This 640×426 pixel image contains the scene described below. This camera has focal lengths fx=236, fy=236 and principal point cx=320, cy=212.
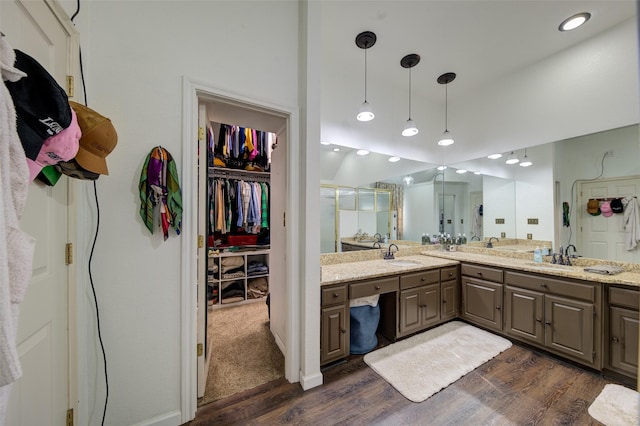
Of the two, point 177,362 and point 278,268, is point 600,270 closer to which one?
point 278,268

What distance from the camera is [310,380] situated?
181cm

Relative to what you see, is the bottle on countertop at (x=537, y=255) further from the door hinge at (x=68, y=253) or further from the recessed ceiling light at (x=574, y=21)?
the door hinge at (x=68, y=253)

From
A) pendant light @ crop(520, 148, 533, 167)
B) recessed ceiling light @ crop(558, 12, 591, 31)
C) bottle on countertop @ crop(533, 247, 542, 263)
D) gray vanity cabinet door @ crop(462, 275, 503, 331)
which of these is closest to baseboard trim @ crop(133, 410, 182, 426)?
gray vanity cabinet door @ crop(462, 275, 503, 331)

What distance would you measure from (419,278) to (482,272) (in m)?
0.78

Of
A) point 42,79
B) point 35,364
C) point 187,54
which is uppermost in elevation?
point 187,54

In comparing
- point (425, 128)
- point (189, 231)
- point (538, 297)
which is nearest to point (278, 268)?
point (189, 231)

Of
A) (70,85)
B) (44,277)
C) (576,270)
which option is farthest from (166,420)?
(576,270)

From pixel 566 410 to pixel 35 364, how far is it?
2990mm

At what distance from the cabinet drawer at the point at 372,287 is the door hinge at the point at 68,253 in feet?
6.02

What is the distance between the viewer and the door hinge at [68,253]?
116 centimetres

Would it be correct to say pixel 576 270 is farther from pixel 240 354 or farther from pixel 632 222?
pixel 240 354

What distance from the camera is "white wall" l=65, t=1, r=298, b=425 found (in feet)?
4.22

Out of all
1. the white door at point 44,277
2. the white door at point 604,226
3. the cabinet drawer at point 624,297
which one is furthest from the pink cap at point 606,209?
the white door at point 44,277

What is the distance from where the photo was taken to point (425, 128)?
136 inches
